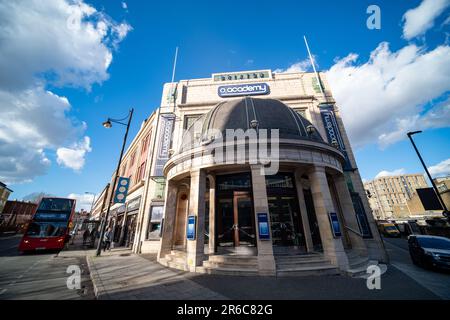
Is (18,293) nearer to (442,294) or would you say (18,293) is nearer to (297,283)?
(297,283)

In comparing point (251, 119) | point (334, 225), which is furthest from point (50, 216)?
point (334, 225)

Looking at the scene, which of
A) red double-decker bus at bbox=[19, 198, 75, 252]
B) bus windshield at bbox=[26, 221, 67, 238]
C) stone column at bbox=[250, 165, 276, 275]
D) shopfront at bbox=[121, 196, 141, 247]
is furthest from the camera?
shopfront at bbox=[121, 196, 141, 247]

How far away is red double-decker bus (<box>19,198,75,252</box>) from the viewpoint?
13913mm

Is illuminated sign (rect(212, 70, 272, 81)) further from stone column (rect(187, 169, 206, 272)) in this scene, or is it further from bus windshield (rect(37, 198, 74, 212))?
bus windshield (rect(37, 198, 74, 212))

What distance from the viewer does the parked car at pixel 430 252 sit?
25.8 feet

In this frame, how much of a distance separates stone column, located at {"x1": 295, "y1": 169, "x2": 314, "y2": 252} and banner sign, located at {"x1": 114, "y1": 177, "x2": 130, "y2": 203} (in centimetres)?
1416

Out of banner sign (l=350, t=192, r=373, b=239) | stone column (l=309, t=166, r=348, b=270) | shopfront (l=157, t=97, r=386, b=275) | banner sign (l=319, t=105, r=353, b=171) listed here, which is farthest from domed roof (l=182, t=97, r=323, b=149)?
banner sign (l=350, t=192, r=373, b=239)

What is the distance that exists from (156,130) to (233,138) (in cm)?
1347

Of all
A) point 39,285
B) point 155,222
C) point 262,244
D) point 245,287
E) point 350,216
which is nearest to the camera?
point 245,287

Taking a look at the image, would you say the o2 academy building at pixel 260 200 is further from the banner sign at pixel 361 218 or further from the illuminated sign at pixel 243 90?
the illuminated sign at pixel 243 90

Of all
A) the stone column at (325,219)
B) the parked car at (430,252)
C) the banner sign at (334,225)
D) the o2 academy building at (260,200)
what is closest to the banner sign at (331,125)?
the o2 academy building at (260,200)

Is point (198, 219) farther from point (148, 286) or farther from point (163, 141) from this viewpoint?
point (163, 141)

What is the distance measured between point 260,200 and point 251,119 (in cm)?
566

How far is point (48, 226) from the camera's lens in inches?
572
